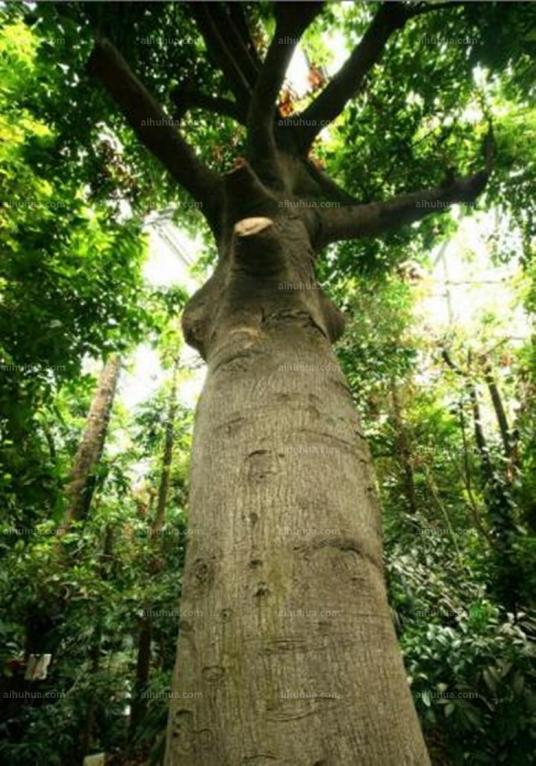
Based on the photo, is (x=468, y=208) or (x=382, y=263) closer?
(x=468, y=208)

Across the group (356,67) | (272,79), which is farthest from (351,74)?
(272,79)

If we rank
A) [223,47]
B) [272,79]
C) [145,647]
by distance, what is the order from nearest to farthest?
[272,79], [223,47], [145,647]

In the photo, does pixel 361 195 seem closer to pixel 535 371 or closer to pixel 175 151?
pixel 175 151

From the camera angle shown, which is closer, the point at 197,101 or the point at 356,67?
the point at 356,67

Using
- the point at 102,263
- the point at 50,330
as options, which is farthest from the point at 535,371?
the point at 50,330

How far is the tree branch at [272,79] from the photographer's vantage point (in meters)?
2.00

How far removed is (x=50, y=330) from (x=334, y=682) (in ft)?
7.78

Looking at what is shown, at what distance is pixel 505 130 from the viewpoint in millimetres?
4352

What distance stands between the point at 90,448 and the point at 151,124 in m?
5.85

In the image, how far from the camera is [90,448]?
725 cm

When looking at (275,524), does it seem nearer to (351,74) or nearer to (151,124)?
(151,124)

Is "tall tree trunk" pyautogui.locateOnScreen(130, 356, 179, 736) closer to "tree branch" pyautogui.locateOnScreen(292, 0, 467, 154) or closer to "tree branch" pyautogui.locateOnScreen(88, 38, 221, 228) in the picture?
"tree branch" pyautogui.locateOnScreen(88, 38, 221, 228)

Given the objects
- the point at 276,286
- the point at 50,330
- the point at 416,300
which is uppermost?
the point at 416,300

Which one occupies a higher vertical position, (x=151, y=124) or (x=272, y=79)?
(x=272, y=79)
